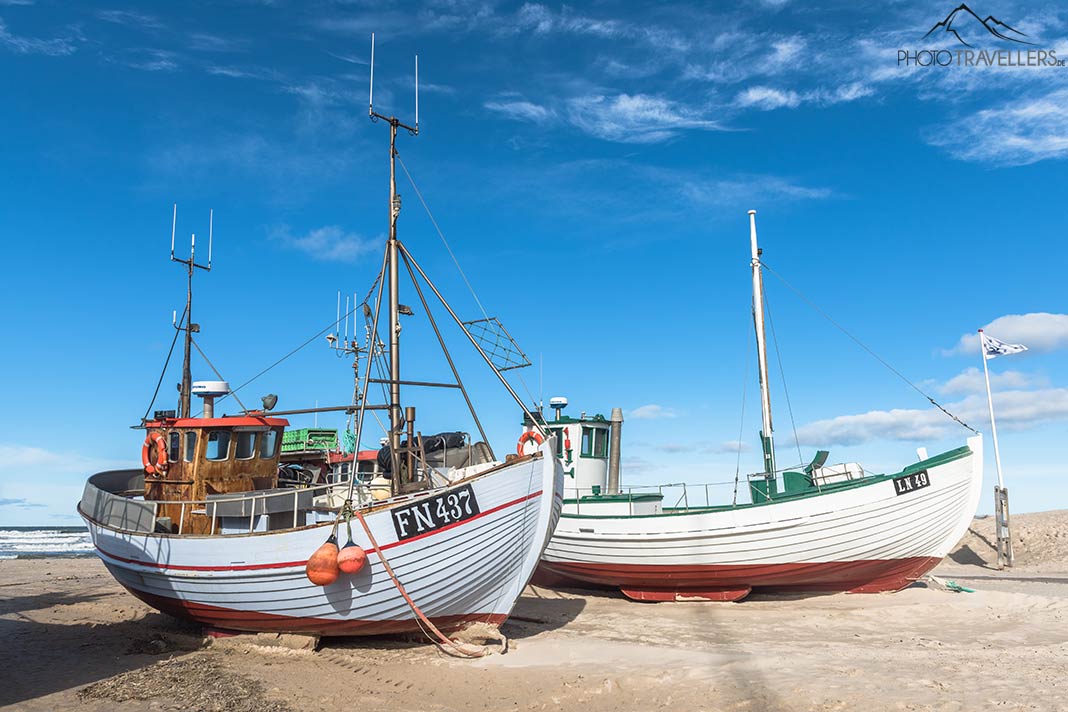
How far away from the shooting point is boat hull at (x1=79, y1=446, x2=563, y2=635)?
33.2ft

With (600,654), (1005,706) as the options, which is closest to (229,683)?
(600,654)

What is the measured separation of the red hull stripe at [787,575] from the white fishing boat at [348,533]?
5.60 meters

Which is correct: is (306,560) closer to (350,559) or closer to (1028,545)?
(350,559)

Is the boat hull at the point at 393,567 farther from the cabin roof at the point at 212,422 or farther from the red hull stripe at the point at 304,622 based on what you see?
the cabin roof at the point at 212,422

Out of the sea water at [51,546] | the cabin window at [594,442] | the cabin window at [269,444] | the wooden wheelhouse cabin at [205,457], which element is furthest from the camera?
the sea water at [51,546]

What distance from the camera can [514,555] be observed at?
10906 mm

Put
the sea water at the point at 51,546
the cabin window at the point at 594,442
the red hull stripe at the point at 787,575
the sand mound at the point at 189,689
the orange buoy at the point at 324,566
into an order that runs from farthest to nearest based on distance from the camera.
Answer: the sea water at the point at 51,546
the cabin window at the point at 594,442
the red hull stripe at the point at 787,575
the orange buoy at the point at 324,566
the sand mound at the point at 189,689

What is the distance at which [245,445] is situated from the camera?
14.0 m

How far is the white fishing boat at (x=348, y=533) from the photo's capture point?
33.2ft

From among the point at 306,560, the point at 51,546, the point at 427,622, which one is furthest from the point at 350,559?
the point at 51,546

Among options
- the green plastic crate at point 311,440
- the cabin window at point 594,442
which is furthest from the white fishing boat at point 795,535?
the green plastic crate at point 311,440

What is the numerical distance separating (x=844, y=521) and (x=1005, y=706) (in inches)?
289

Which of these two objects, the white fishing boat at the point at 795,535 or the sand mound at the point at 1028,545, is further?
the sand mound at the point at 1028,545

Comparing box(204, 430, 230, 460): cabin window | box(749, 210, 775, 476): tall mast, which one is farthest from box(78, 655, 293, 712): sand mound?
box(749, 210, 775, 476): tall mast
